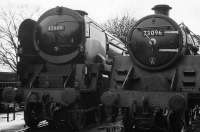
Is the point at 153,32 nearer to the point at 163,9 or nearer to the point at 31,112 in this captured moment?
the point at 163,9

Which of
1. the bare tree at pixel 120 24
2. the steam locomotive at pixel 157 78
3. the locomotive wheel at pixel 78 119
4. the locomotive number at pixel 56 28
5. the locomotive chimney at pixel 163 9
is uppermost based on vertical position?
the bare tree at pixel 120 24

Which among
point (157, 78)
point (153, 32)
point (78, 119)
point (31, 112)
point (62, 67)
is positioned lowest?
point (78, 119)

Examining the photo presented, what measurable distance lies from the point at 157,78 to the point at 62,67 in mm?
3082

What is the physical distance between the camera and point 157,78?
317 inches

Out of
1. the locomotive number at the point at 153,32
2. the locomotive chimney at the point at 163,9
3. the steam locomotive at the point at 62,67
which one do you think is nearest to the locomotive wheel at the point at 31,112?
the steam locomotive at the point at 62,67

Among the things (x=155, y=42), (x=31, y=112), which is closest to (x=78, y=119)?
(x=31, y=112)

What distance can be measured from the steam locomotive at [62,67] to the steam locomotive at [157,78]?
1.16m

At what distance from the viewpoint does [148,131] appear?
8.69 meters

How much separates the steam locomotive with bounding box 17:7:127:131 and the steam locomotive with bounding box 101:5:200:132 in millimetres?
1160

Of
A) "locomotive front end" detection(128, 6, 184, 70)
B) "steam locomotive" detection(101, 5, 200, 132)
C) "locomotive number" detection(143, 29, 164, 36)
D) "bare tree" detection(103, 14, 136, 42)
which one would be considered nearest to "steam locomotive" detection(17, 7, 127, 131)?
"steam locomotive" detection(101, 5, 200, 132)

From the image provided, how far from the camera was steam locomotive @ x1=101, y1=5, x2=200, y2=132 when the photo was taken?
746 centimetres

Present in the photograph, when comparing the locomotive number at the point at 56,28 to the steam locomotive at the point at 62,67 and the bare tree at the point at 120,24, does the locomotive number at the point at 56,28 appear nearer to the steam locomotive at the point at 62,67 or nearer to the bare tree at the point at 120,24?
the steam locomotive at the point at 62,67

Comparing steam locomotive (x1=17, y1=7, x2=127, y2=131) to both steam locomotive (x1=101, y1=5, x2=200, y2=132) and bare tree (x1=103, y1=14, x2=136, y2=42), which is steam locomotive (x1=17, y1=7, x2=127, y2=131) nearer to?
steam locomotive (x1=101, y1=5, x2=200, y2=132)

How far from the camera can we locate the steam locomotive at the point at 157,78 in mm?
7461
